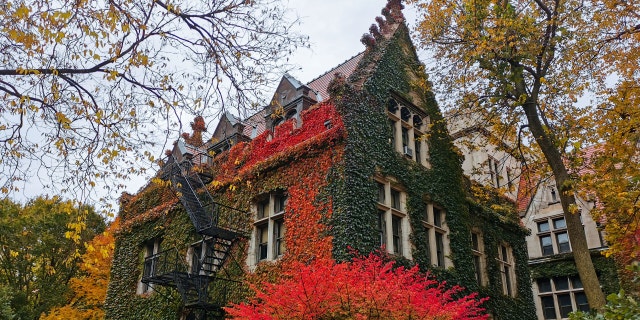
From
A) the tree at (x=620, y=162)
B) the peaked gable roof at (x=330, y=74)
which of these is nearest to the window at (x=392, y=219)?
the peaked gable roof at (x=330, y=74)

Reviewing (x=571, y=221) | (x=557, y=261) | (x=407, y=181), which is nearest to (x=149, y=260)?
(x=407, y=181)

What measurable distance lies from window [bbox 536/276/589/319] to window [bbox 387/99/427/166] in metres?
13.9

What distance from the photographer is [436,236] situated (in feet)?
61.1

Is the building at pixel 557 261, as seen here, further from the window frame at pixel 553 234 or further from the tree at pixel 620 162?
the tree at pixel 620 162

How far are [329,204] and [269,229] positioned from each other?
8.50 feet

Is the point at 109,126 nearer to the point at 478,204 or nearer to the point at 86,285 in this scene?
the point at 478,204

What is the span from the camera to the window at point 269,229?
1672cm

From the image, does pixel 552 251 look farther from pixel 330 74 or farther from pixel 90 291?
pixel 90 291

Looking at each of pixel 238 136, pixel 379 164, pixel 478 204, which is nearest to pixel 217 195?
pixel 238 136

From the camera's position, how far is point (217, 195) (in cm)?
1983

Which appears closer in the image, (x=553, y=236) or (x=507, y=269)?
(x=507, y=269)

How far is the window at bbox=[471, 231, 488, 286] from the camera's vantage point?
20.4 meters

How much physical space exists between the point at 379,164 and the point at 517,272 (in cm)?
1017

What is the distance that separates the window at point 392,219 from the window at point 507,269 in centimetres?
699
